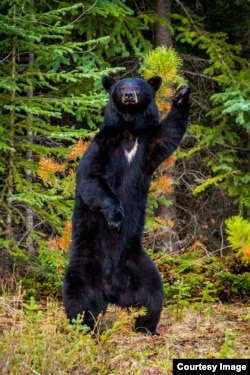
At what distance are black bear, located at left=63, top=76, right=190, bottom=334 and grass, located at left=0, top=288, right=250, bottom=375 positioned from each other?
0.95 ft

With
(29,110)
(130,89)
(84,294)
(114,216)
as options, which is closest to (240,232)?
(114,216)

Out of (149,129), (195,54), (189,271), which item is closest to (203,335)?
(149,129)

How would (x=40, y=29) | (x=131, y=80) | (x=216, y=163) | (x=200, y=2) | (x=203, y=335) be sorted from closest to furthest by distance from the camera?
1. (x=203, y=335)
2. (x=131, y=80)
3. (x=40, y=29)
4. (x=216, y=163)
5. (x=200, y=2)


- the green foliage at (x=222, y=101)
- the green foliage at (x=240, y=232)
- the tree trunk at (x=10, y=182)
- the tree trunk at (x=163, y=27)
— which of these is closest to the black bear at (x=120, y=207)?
the green foliage at (x=240, y=232)

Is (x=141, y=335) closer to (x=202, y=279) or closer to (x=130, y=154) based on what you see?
(x=130, y=154)

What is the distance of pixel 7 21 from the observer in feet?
27.5

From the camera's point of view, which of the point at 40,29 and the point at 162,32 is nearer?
the point at 40,29

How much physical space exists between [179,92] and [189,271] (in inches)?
115

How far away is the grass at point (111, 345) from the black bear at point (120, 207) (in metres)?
0.29

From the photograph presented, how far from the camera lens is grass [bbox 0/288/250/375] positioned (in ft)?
13.8

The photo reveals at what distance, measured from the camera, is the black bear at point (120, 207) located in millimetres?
5719

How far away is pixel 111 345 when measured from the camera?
17.4ft

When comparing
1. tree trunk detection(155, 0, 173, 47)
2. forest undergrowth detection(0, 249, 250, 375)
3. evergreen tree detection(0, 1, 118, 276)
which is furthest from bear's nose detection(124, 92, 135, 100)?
tree trunk detection(155, 0, 173, 47)

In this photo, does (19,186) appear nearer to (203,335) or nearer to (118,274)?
(118,274)
